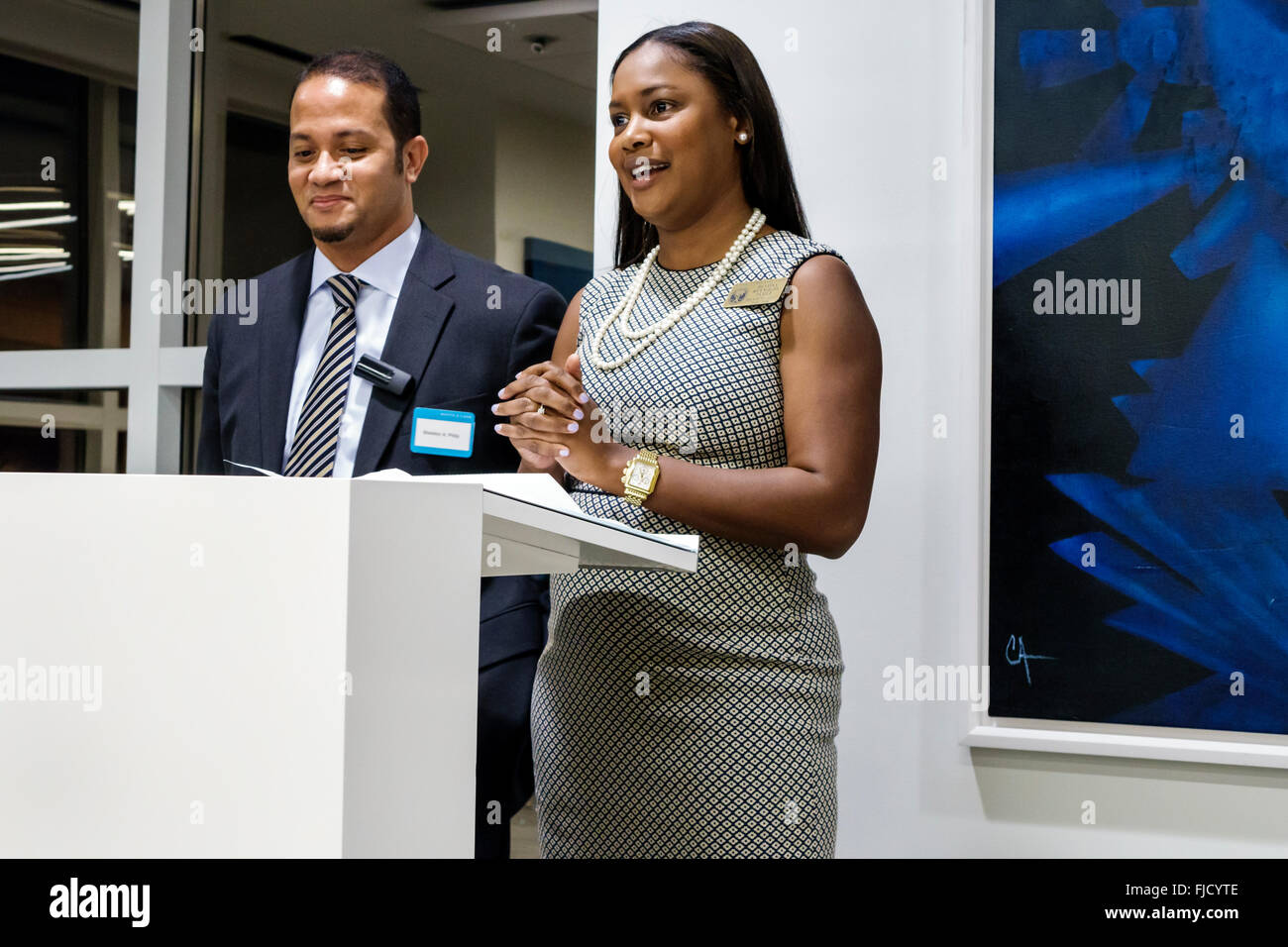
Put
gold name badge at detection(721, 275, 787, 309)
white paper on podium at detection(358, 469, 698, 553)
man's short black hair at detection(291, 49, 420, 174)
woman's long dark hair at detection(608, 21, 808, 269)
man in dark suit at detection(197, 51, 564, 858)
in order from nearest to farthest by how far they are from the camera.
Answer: white paper on podium at detection(358, 469, 698, 553)
gold name badge at detection(721, 275, 787, 309)
woman's long dark hair at detection(608, 21, 808, 269)
man in dark suit at detection(197, 51, 564, 858)
man's short black hair at detection(291, 49, 420, 174)

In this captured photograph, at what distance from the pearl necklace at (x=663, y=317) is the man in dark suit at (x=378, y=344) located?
280mm

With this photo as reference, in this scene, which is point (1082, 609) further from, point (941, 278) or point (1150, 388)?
point (941, 278)

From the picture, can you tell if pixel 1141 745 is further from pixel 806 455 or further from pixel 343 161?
pixel 343 161

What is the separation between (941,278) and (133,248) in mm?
2289

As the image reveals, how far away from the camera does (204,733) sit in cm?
92

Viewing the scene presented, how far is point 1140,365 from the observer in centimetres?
223

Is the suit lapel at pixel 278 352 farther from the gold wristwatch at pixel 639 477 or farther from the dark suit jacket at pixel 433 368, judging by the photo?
the gold wristwatch at pixel 639 477

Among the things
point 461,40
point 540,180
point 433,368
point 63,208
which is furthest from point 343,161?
point 63,208

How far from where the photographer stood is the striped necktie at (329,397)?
75.9 inches

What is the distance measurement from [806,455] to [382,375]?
26.6 inches

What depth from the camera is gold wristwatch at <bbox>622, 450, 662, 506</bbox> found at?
154cm
